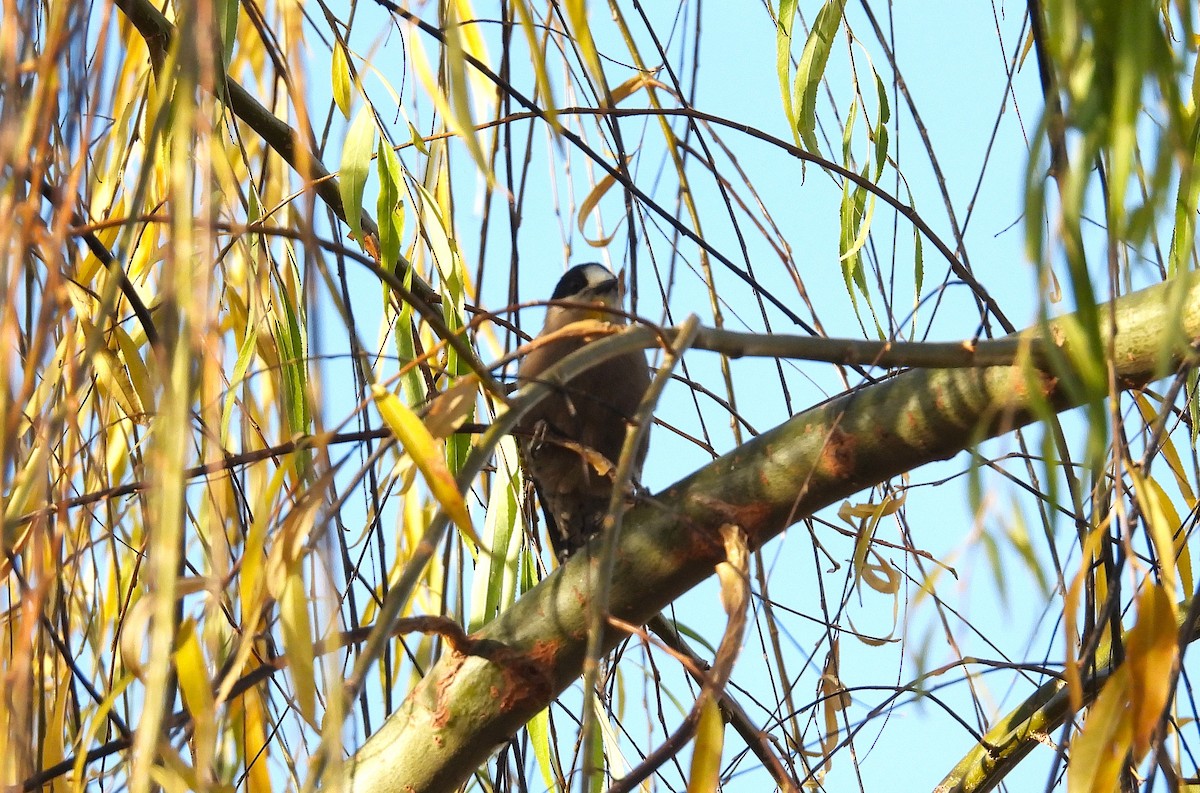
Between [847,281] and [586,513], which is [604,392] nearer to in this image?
[586,513]

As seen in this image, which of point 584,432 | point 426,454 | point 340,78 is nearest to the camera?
point 426,454

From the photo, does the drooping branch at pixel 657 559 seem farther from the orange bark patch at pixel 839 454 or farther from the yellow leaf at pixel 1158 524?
the yellow leaf at pixel 1158 524

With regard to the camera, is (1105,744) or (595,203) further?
(595,203)

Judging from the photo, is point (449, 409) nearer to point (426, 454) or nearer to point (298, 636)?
point (426, 454)

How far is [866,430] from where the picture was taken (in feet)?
3.84

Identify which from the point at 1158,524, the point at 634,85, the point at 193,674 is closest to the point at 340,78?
the point at 634,85

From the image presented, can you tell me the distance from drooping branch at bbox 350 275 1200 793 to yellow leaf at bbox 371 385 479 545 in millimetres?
367

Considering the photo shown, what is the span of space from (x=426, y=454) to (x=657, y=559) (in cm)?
45

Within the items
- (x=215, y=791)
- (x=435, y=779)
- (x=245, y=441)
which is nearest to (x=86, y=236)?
(x=245, y=441)

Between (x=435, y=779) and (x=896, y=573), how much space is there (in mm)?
615

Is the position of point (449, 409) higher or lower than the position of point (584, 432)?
lower

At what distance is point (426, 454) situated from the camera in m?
0.82

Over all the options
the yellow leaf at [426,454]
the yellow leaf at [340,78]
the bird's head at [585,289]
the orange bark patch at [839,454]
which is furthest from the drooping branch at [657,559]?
the bird's head at [585,289]

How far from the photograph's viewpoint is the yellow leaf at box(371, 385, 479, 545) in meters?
0.81
